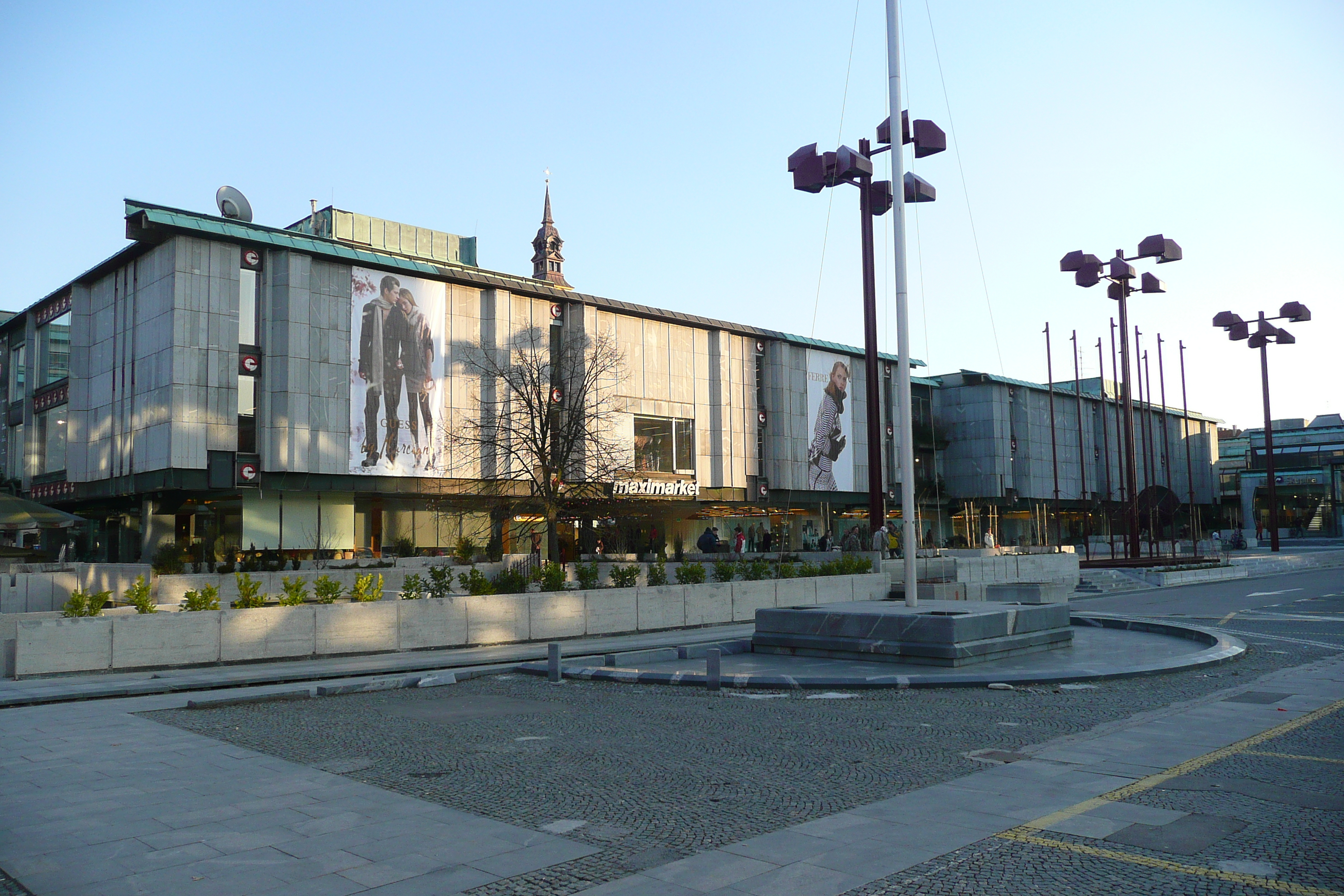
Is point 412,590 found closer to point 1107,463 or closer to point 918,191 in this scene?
point 918,191

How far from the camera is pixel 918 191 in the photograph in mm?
27906

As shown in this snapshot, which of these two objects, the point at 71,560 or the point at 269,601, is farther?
the point at 71,560

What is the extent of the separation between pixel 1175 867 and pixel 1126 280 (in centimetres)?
3869

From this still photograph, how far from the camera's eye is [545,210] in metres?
151

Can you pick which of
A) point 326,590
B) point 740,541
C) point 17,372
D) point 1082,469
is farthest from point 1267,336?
point 17,372

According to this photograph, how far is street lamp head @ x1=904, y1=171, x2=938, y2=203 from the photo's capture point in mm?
26062

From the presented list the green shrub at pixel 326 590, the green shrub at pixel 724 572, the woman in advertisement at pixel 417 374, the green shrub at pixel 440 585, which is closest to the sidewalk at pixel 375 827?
the green shrub at pixel 326 590

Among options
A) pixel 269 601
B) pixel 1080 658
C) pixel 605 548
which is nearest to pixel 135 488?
pixel 605 548

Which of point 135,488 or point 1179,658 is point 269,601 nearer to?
point 1179,658

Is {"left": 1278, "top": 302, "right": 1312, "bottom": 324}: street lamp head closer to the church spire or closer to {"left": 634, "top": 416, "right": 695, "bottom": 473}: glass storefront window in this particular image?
{"left": 634, "top": 416, "right": 695, "bottom": 473}: glass storefront window

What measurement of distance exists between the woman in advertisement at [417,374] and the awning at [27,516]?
1725 cm

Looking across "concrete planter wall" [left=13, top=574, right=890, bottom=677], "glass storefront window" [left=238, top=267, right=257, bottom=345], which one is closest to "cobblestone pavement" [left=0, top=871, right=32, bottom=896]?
"concrete planter wall" [left=13, top=574, right=890, bottom=677]

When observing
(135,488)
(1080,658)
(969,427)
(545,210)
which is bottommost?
A: (1080,658)

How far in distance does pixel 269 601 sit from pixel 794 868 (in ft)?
46.9
